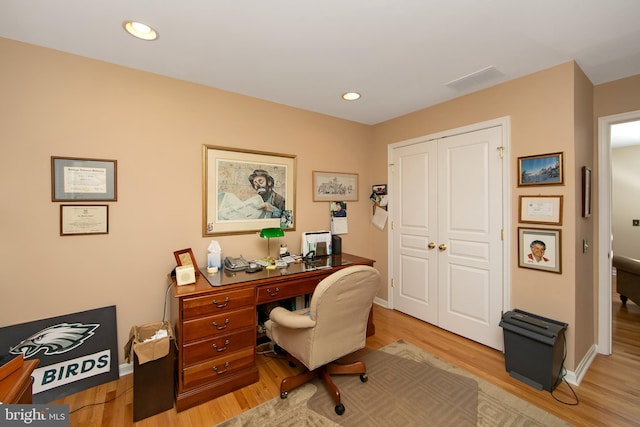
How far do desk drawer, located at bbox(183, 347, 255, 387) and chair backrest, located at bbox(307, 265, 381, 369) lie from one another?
2.02 ft

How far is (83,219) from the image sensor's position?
77.0 inches

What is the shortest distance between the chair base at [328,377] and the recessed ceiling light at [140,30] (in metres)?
2.51

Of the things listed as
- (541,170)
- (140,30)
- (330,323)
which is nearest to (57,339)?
(330,323)

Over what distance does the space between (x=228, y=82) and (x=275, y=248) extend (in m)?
1.67

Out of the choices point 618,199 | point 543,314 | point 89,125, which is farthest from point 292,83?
point 618,199

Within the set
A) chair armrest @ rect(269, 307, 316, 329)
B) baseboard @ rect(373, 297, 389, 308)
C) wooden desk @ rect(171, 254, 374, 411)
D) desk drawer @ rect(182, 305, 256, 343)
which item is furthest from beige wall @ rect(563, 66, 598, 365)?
desk drawer @ rect(182, 305, 256, 343)

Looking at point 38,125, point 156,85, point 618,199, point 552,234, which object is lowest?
point 552,234

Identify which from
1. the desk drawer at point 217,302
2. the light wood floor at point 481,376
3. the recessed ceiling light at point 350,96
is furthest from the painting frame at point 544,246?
the desk drawer at point 217,302

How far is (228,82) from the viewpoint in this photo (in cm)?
237

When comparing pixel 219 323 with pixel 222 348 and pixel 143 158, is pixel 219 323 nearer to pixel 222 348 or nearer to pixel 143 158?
pixel 222 348

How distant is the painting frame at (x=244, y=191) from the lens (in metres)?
2.45

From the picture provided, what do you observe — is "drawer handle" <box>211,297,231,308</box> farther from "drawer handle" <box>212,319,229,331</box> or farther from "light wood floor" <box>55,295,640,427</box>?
"light wood floor" <box>55,295,640,427</box>

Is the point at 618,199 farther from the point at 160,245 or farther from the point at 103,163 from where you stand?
the point at 103,163

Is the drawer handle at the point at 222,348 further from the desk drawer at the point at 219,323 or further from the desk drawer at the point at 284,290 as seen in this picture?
the desk drawer at the point at 284,290
